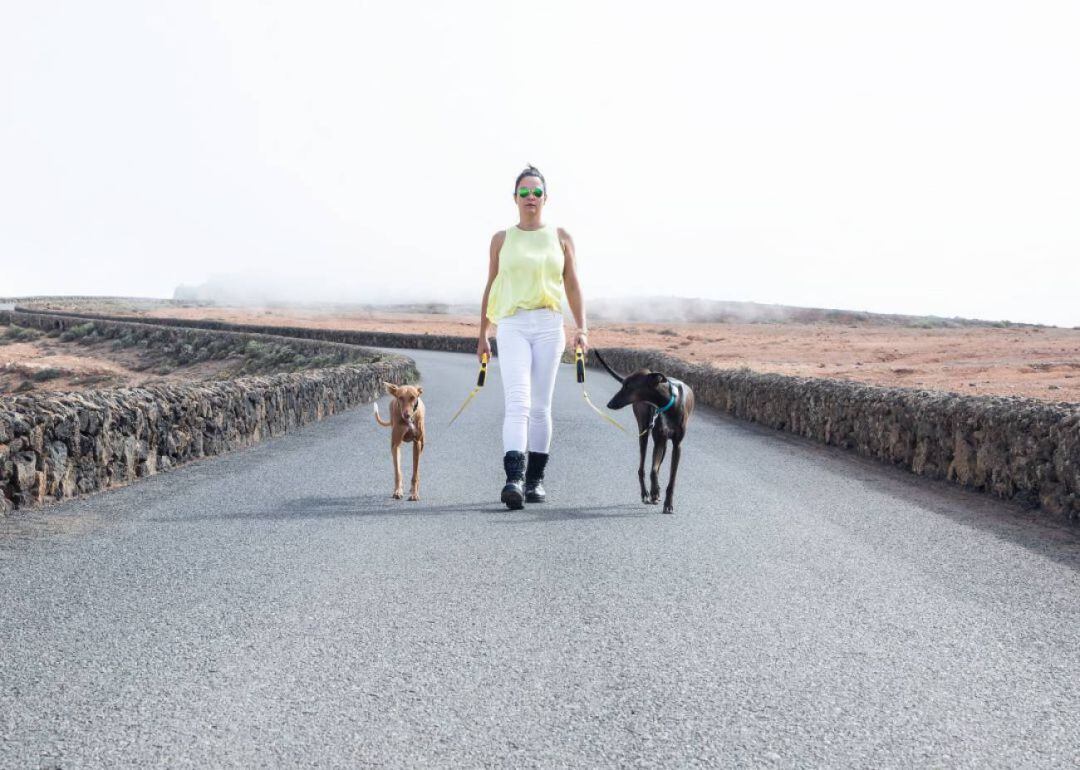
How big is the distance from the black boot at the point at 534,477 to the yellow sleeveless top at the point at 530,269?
1.40 metres

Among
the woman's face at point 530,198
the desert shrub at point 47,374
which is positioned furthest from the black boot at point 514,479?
the desert shrub at point 47,374

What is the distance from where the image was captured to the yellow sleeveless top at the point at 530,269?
7301 millimetres

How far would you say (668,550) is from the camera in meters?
6.36

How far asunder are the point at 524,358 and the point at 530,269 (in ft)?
2.39

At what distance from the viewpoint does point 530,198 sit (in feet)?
24.2

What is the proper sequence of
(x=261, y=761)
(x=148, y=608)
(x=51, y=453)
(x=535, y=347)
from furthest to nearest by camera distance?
(x=51, y=453)
(x=535, y=347)
(x=148, y=608)
(x=261, y=761)

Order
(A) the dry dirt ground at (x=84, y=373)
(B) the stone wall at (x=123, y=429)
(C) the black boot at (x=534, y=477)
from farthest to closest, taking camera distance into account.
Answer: (A) the dry dirt ground at (x=84, y=373)
(C) the black boot at (x=534, y=477)
(B) the stone wall at (x=123, y=429)

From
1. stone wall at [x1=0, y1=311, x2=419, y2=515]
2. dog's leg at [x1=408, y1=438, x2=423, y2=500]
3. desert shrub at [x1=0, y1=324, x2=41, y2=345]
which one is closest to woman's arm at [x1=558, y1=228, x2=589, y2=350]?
dog's leg at [x1=408, y1=438, x2=423, y2=500]

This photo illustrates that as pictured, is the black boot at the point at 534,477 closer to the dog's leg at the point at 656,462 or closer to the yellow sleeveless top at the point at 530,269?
the dog's leg at the point at 656,462

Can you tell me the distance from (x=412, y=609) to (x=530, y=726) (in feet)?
5.32

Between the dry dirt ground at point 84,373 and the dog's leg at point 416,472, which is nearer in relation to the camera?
the dog's leg at point 416,472

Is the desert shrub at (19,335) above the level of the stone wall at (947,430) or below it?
below

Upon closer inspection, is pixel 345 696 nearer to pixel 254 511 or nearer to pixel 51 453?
pixel 254 511

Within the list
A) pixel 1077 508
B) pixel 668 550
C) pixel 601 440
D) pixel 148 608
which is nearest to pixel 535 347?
pixel 668 550
